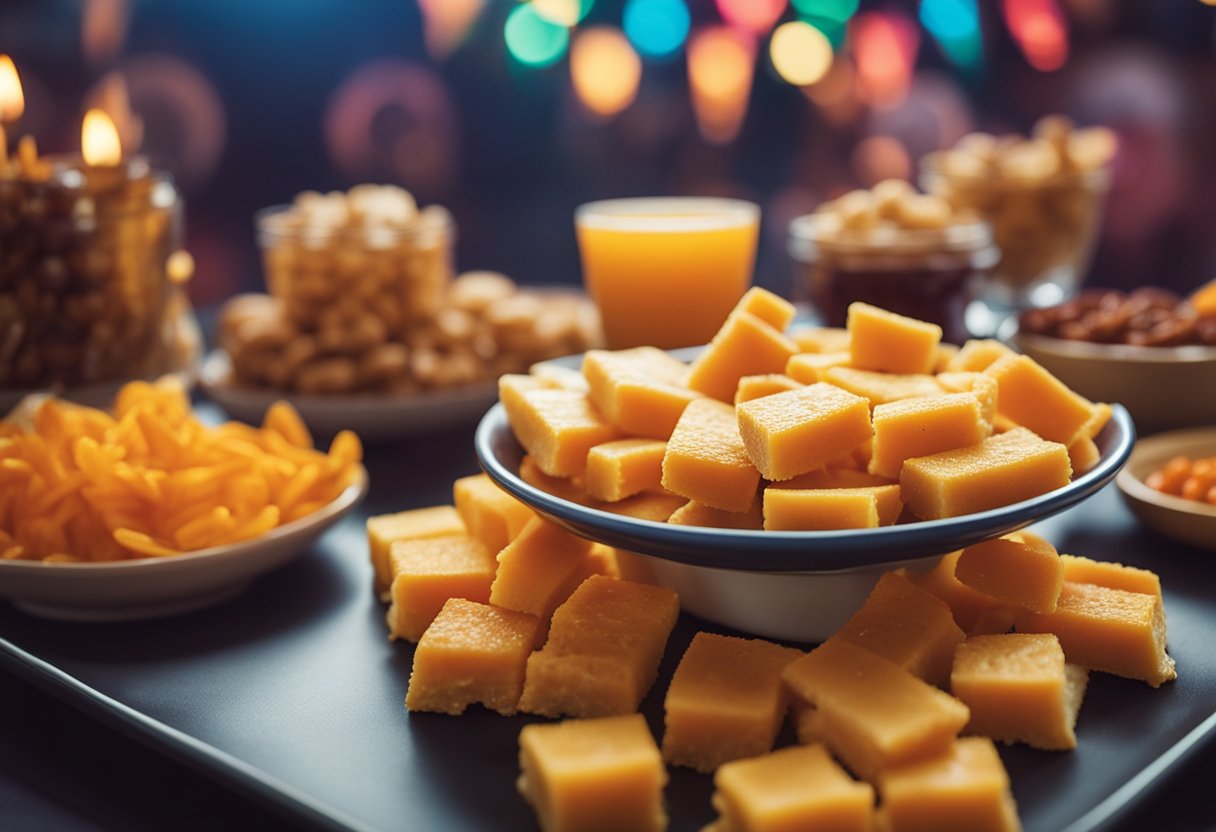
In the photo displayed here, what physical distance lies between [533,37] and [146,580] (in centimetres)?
378

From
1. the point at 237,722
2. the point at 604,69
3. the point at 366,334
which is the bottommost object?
the point at 237,722

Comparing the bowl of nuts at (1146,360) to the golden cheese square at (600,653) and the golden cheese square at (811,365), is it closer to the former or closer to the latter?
the golden cheese square at (811,365)

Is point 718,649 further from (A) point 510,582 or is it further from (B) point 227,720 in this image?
(B) point 227,720

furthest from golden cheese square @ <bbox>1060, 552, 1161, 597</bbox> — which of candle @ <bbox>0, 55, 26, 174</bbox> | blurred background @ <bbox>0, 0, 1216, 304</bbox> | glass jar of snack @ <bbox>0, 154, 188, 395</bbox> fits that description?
blurred background @ <bbox>0, 0, 1216, 304</bbox>

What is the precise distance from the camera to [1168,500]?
1.29 meters

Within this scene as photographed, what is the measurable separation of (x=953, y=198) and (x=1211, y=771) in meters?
1.32

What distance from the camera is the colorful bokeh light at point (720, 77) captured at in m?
4.51

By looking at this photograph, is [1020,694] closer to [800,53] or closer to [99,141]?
[99,141]

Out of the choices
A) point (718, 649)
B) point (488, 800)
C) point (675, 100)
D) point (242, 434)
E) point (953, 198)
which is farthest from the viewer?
point (675, 100)

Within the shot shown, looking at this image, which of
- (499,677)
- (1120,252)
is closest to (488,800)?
(499,677)

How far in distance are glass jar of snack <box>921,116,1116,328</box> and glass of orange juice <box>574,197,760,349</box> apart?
405 millimetres

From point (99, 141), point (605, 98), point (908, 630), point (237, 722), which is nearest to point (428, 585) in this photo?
point (237, 722)

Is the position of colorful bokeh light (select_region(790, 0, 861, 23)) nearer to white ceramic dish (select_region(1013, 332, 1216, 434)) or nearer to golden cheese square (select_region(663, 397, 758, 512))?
white ceramic dish (select_region(1013, 332, 1216, 434))

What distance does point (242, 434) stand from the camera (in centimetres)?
135
